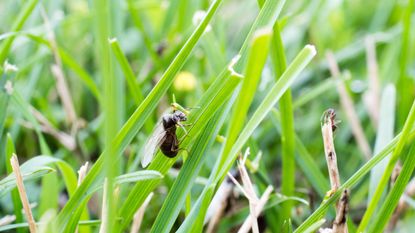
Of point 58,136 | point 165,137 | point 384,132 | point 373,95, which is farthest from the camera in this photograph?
point 373,95

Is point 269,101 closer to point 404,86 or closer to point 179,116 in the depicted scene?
point 179,116

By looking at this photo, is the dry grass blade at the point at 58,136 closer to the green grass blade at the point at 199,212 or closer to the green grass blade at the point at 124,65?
the green grass blade at the point at 124,65

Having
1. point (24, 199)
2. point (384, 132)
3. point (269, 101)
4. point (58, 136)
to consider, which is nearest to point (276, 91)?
point (269, 101)

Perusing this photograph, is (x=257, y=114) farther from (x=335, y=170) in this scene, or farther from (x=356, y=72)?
(x=356, y=72)

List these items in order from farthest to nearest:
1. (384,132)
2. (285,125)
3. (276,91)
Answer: (384,132) < (285,125) < (276,91)

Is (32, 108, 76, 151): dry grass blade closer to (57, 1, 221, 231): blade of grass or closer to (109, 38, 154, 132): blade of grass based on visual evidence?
(109, 38, 154, 132): blade of grass

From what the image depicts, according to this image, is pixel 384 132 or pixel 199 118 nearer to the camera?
pixel 199 118
